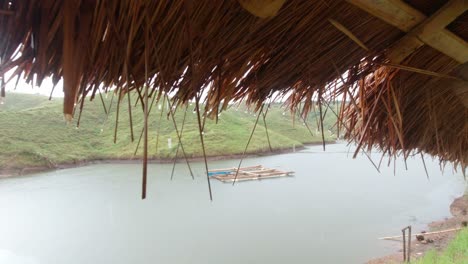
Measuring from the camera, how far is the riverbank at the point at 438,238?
23.4ft

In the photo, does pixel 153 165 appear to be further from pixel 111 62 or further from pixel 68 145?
pixel 111 62

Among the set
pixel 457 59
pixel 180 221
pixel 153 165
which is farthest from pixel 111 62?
pixel 153 165

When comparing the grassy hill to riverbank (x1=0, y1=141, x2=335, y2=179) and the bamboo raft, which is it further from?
the bamboo raft

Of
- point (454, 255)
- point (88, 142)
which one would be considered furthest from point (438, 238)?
point (88, 142)

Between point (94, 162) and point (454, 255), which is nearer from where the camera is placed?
point (454, 255)

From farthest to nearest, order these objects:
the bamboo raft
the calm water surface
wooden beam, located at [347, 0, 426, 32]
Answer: the bamboo raft → the calm water surface → wooden beam, located at [347, 0, 426, 32]

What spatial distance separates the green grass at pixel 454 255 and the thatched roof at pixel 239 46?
17.8 feet

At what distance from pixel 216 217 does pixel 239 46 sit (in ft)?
32.6

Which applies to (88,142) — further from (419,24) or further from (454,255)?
(419,24)

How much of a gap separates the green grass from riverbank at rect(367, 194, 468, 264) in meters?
0.48

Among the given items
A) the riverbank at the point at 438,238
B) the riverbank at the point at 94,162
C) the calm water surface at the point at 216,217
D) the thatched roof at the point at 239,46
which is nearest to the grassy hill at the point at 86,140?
the riverbank at the point at 94,162

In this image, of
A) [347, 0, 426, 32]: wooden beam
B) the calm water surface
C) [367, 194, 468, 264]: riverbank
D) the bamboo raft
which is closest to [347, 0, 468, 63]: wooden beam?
[347, 0, 426, 32]: wooden beam

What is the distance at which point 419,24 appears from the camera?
76 centimetres

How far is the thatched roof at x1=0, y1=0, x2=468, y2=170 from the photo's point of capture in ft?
1.72
